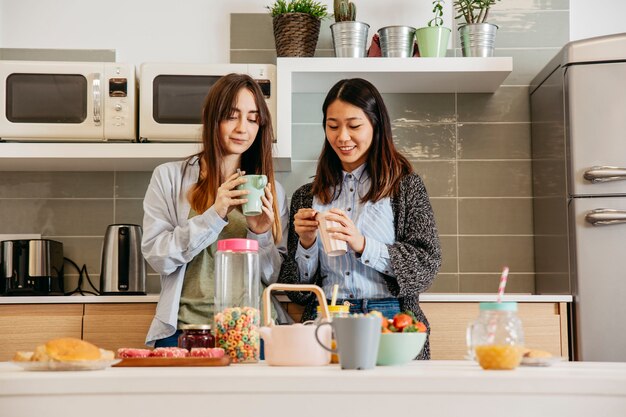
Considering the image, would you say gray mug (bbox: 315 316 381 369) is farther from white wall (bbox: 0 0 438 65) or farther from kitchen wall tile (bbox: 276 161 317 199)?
white wall (bbox: 0 0 438 65)

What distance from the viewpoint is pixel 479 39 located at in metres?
3.25

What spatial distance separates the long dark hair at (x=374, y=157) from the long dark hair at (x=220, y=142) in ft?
0.56

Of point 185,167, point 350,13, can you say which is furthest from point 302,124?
point 185,167

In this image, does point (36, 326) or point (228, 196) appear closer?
point (228, 196)

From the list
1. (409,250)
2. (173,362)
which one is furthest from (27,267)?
(173,362)

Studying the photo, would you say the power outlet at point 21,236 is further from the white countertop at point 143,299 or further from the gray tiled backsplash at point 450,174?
the white countertop at point 143,299

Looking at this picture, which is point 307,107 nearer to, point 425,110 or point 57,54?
point 425,110

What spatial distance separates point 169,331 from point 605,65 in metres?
1.78

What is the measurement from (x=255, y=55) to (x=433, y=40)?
0.77 metres

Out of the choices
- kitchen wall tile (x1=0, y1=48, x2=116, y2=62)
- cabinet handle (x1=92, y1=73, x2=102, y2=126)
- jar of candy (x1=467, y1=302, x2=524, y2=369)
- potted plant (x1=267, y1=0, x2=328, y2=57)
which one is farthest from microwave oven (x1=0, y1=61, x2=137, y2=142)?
jar of candy (x1=467, y1=302, x2=524, y2=369)

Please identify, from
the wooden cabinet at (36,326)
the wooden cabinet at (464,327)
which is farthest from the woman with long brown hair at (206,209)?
the wooden cabinet at (464,327)

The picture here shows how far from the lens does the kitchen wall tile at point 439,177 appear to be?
352 centimetres

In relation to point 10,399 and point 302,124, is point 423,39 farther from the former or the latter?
point 10,399

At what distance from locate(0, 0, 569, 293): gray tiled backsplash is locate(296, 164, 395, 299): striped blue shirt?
98cm
